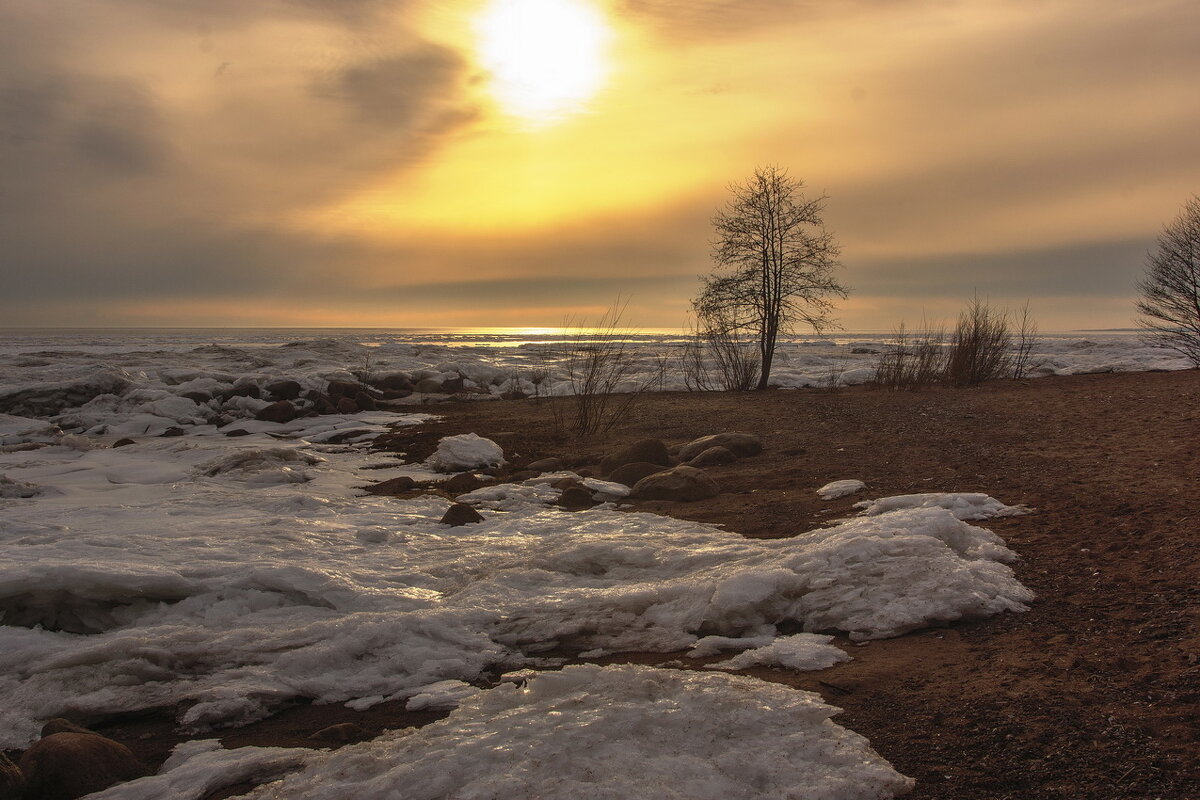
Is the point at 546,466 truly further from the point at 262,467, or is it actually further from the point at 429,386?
the point at 429,386

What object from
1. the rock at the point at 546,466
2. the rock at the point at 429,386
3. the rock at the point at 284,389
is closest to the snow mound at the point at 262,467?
the rock at the point at 546,466

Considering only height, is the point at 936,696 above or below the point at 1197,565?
below

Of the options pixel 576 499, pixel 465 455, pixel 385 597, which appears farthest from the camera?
pixel 465 455

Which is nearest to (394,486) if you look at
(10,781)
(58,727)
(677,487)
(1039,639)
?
(677,487)

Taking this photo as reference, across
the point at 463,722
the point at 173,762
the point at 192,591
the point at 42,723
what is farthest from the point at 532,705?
the point at 192,591

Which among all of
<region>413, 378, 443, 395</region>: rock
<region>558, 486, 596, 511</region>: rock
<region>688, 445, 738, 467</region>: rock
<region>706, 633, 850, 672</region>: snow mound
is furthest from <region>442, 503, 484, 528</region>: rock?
<region>413, 378, 443, 395</region>: rock

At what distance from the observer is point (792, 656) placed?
2.93 meters

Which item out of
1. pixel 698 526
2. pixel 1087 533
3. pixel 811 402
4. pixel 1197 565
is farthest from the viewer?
pixel 811 402

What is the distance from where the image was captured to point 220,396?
13.5 metres

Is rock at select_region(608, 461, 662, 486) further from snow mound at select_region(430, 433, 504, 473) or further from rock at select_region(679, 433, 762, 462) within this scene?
snow mound at select_region(430, 433, 504, 473)

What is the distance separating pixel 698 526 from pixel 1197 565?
276cm

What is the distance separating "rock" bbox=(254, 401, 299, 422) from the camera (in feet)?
39.6

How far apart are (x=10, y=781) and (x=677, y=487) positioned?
479 centimetres

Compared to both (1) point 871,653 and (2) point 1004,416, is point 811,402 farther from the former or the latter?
(1) point 871,653
